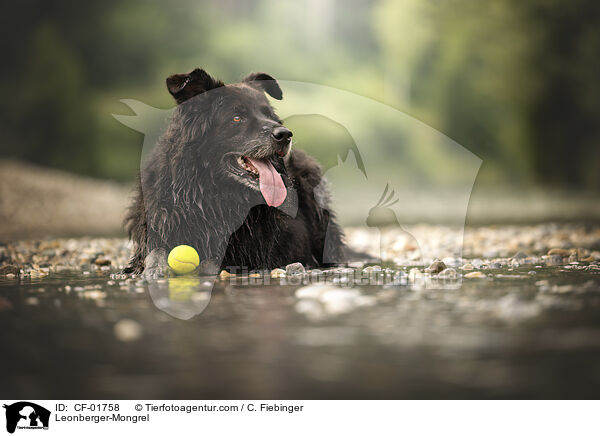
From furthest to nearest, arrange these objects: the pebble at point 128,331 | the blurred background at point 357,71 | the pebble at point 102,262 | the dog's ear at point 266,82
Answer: the blurred background at point 357,71 < the pebble at point 102,262 < the dog's ear at point 266,82 < the pebble at point 128,331

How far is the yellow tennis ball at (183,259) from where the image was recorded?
395 cm

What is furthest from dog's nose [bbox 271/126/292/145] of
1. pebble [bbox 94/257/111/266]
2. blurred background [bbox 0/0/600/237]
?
blurred background [bbox 0/0/600/237]

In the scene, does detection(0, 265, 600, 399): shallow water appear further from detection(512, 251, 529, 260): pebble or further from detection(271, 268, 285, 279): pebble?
detection(512, 251, 529, 260): pebble

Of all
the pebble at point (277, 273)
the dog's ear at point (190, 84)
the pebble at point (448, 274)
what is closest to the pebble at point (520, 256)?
the pebble at point (448, 274)

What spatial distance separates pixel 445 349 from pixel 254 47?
37.7ft

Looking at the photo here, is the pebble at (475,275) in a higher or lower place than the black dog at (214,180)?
lower

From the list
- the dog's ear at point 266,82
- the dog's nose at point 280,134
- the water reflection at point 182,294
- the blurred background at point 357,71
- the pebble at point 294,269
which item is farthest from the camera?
the blurred background at point 357,71

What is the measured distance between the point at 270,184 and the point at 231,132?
1.48 feet

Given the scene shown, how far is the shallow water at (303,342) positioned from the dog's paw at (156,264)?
442mm

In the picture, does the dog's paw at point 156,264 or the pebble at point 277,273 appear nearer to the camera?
the dog's paw at point 156,264

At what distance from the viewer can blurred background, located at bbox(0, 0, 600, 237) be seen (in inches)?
430

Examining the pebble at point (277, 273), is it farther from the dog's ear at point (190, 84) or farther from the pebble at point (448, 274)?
the dog's ear at point (190, 84)
